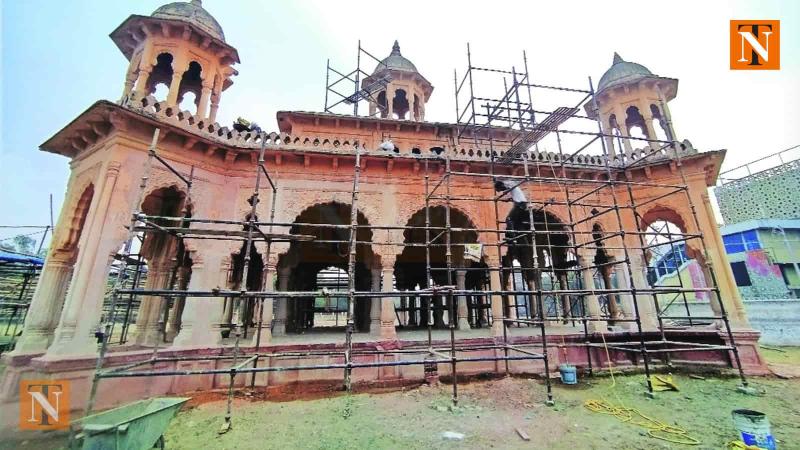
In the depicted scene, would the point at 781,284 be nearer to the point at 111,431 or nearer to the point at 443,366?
the point at 443,366

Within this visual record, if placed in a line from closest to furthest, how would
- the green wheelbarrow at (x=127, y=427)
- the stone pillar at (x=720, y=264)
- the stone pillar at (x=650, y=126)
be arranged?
the green wheelbarrow at (x=127, y=427)
the stone pillar at (x=720, y=264)
the stone pillar at (x=650, y=126)

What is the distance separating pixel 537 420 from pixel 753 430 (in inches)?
117

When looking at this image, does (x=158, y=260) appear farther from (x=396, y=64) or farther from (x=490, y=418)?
(x=396, y=64)

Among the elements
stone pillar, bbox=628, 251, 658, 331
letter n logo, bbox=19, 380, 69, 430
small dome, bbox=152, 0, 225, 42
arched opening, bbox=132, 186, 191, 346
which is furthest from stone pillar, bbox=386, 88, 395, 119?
letter n logo, bbox=19, 380, 69, 430

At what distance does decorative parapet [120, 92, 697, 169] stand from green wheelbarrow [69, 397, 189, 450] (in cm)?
641

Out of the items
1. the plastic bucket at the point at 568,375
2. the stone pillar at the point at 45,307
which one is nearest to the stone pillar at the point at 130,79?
the stone pillar at the point at 45,307

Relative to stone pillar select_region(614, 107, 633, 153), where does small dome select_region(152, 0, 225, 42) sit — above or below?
above

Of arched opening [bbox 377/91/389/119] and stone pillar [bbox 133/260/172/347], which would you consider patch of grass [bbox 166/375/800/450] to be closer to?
stone pillar [bbox 133/260/172/347]

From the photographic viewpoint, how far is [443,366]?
9.10 m

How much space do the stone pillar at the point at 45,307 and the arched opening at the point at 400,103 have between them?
14.8m

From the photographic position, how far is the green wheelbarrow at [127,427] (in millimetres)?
3881

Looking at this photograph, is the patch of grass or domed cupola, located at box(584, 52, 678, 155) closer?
the patch of grass

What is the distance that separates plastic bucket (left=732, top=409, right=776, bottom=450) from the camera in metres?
4.60

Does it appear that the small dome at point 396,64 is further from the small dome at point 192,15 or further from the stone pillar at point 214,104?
the stone pillar at point 214,104
